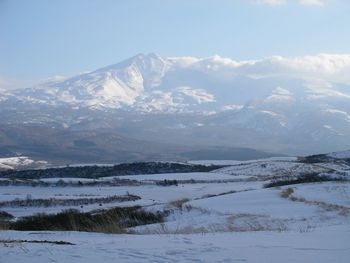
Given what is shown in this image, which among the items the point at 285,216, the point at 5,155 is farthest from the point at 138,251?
the point at 5,155

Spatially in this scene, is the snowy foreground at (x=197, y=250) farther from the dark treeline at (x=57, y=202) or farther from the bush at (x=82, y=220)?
the dark treeline at (x=57, y=202)

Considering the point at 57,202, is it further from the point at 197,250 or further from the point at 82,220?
the point at 197,250

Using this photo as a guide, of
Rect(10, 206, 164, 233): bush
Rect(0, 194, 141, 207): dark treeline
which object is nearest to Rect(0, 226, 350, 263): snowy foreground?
Rect(10, 206, 164, 233): bush

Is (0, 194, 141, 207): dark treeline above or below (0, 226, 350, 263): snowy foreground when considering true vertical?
below

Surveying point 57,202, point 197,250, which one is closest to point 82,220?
point 197,250

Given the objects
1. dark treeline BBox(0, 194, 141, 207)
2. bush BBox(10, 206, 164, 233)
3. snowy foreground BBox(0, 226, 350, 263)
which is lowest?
dark treeline BBox(0, 194, 141, 207)

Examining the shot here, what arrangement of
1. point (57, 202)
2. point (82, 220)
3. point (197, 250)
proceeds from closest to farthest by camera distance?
point (197, 250), point (82, 220), point (57, 202)

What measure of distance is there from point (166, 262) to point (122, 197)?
3401 cm

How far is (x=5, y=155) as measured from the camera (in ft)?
645

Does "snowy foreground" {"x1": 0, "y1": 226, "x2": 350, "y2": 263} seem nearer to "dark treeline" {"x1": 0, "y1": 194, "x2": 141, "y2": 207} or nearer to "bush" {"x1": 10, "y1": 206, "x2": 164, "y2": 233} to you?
"bush" {"x1": 10, "y1": 206, "x2": 164, "y2": 233}

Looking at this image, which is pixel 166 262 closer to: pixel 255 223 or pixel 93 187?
pixel 255 223

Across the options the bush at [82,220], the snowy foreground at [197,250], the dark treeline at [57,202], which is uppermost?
the snowy foreground at [197,250]

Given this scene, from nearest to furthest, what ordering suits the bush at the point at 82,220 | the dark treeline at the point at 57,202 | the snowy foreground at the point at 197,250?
1. the snowy foreground at the point at 197,250
2. the bush at the point at 82,220
3. the dark treeline at the point at 57,202

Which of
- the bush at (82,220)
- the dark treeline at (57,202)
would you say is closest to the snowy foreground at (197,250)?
the bush at (82,220)
